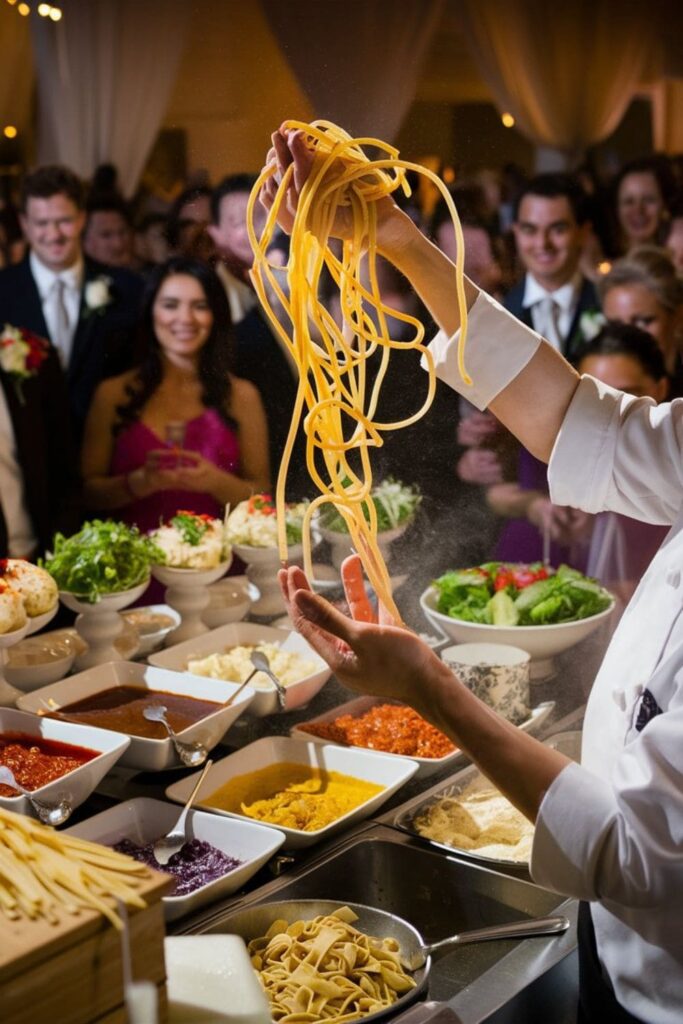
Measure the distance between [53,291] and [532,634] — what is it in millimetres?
2556

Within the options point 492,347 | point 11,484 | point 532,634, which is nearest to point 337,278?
point 492,347

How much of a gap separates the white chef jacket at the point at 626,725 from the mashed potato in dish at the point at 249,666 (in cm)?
85

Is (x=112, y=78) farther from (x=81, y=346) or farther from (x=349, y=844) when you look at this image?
(x=349, y=844)

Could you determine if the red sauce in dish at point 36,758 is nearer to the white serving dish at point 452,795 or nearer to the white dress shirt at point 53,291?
the white serving dish at point 452,795

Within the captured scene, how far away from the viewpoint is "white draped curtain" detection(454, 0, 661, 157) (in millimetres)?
3703

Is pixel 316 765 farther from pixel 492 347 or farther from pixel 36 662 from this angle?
pixel 492 347

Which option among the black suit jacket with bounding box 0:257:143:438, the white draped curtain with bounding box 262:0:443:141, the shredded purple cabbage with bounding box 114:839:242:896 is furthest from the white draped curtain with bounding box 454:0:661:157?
the shredded purple cabbage with bounding box 114:839:242:896

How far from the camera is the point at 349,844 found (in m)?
2.02

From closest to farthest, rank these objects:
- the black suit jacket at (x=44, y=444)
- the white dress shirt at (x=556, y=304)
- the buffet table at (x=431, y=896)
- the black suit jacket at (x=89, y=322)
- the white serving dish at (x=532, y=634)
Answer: the buffet table at (x=431, y=896)
the white serving dish at (x=532, y=634)
the black suit jacket at (x=89, y=322)
the black suit jacket at (x=44, y=444)
the white dress shirt at (x=556, y=304)

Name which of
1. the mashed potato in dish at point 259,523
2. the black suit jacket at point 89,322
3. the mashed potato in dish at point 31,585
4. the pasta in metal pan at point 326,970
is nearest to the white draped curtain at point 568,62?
the black suit jacket at point 89,322

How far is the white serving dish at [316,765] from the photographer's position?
2072mm

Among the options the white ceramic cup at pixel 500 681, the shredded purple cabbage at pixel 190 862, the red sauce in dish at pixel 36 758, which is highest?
the red sauce in dish at pixel 36 758

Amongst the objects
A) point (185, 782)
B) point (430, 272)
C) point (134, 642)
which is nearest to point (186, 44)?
point (430, 272)

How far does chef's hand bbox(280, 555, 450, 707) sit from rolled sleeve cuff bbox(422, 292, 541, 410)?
57 centimetres
